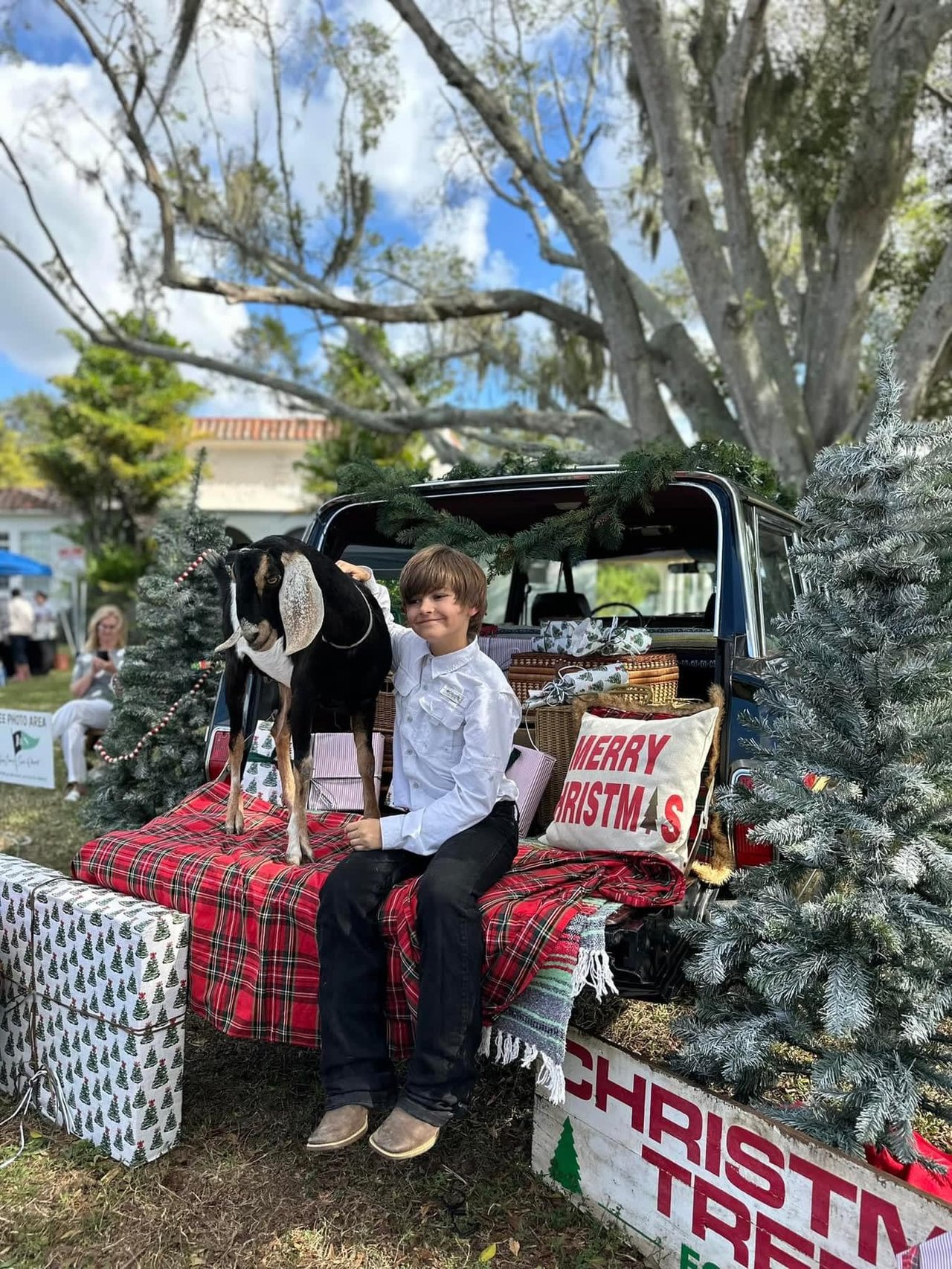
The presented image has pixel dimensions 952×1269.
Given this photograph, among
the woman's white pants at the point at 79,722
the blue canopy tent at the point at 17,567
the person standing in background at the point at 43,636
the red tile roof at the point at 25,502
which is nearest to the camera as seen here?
the woman's white pants at the point at 79,722

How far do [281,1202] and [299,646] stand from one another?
4.76ft

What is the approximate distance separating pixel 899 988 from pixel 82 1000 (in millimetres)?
2144

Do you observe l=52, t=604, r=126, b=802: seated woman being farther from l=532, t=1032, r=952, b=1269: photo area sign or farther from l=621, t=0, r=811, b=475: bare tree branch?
l=621, t=0, r=811, b=475: bare tree branch

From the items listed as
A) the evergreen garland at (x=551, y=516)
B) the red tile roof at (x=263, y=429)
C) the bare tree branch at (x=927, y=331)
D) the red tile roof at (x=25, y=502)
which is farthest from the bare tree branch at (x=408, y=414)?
the red tile roof at (x=25, y=502)

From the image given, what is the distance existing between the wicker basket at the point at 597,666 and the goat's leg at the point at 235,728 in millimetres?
1062

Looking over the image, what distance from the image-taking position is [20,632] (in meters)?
17.2


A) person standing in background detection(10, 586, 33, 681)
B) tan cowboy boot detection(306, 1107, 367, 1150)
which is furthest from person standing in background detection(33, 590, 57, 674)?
tan cowboy boot detection(306, 1107, 367, 1150)

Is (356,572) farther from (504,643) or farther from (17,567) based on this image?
(17,567)

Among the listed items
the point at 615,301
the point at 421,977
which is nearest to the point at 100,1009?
the point at 421,977

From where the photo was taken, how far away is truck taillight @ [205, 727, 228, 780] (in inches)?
144

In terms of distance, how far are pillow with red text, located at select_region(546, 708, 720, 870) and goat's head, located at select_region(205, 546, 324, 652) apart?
42.5 inches

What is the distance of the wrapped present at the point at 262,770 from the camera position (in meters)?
3.61

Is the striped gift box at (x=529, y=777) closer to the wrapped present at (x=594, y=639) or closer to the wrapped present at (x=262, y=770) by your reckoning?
the wrapped present at (x=594, y=639)

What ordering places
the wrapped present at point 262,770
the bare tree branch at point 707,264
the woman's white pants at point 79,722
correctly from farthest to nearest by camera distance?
the bare tree branch at point 707,264, the woman's white pants at point 79,722, the wrapped present at point 262,770
